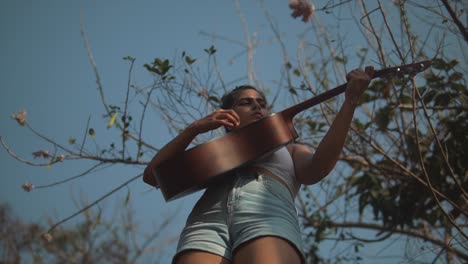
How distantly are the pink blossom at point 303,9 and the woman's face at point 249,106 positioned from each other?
659 mm

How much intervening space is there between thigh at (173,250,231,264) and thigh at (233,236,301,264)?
48mm

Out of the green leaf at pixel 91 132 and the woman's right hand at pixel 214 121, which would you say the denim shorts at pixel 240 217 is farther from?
the green leaf at pixel 91 132

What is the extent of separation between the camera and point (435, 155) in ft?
10.9

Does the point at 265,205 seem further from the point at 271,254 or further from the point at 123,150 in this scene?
the point at 123,150

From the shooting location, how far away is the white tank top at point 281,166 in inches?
75.7

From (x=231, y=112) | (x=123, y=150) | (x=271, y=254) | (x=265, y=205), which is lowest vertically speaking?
(x=271, y=254)

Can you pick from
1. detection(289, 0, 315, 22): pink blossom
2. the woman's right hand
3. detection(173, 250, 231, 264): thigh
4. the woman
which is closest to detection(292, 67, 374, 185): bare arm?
the woman

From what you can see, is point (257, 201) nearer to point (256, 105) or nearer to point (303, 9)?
point (256, 105)

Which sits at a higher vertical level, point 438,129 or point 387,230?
point 438,129

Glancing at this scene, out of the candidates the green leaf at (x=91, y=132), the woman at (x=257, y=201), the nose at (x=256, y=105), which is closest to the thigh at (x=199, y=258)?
the woman at (x=257, y=201)

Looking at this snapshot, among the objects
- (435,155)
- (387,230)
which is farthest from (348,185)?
(435,155)

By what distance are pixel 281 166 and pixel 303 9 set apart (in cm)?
106

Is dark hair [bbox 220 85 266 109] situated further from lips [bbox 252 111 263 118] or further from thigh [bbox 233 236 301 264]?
thigh [bbox 233 236 301 264]

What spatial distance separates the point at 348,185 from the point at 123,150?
1.88 metres
